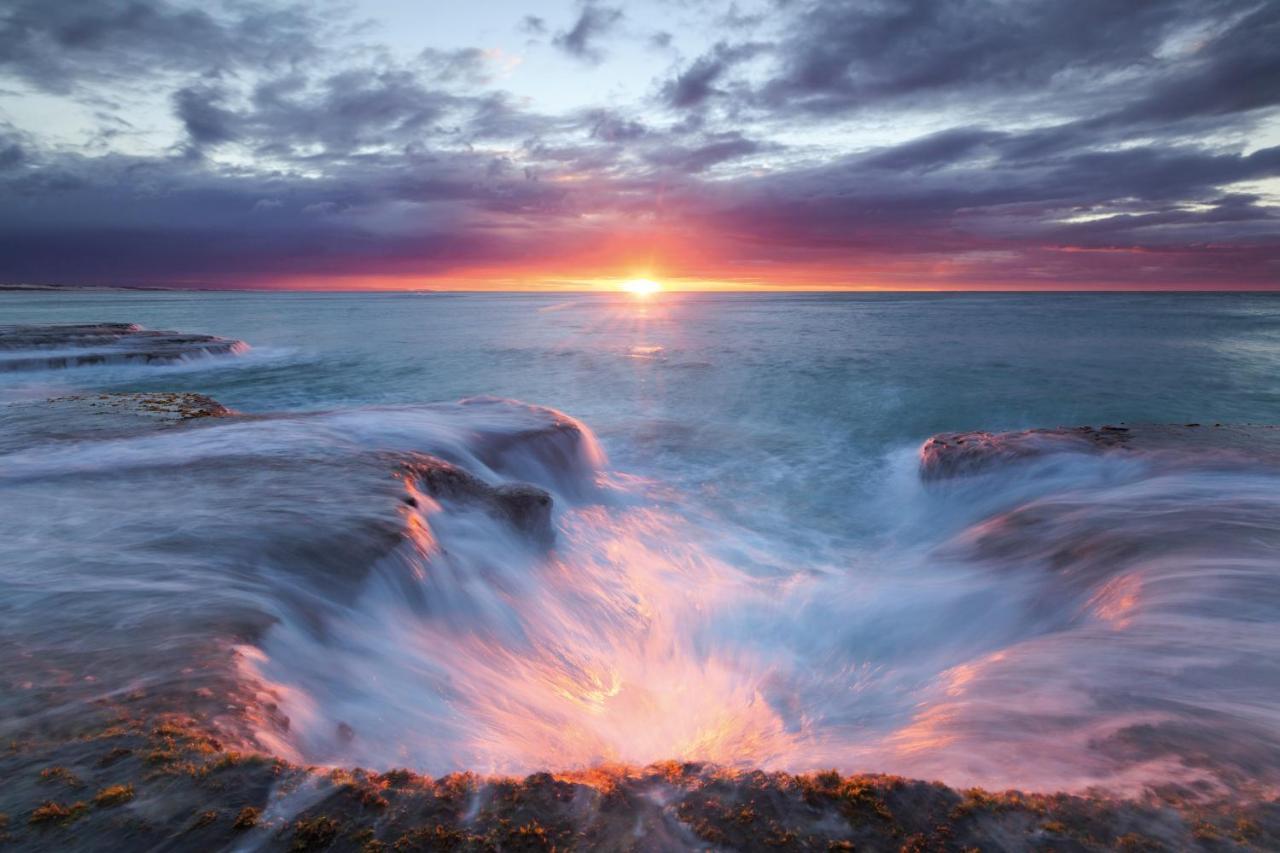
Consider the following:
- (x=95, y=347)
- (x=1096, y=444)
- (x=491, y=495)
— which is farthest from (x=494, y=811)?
(x=95, y=347)

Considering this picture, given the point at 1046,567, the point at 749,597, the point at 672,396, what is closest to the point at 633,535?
the point at 749,597

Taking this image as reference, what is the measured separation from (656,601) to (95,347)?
29779 millimetres

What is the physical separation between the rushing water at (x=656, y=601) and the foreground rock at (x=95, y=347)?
17950mm

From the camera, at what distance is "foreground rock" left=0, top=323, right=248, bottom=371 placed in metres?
23.3

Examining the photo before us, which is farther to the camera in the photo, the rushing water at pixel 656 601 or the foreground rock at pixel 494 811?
the rushing water at pixel 656 601

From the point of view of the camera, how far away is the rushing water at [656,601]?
12.0 feet

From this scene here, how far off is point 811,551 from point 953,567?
2.37 m

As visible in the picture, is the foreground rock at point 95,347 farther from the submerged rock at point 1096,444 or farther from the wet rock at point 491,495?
the submerged rock at point 1096,444

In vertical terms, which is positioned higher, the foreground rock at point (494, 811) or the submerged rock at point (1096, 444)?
the foreground rock at point (494, 811)

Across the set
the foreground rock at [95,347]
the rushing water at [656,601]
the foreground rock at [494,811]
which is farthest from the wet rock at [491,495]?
the foreground rock at [95,347]

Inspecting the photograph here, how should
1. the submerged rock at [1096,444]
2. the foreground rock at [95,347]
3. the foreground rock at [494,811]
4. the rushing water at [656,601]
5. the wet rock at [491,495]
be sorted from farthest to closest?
the foreground rock at [95,347] < the submerged rock at [1096,444] < the wet rock at [491,495] < the rushing water at [656,601] < the foreground rock at [494,811]

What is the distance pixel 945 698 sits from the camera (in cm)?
462

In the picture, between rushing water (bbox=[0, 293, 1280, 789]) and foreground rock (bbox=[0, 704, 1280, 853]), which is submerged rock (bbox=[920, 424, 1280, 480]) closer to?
rushing water (bbox=[0, 293, 1280, 789])

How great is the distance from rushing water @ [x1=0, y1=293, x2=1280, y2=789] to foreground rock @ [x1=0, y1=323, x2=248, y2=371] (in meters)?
17.9
